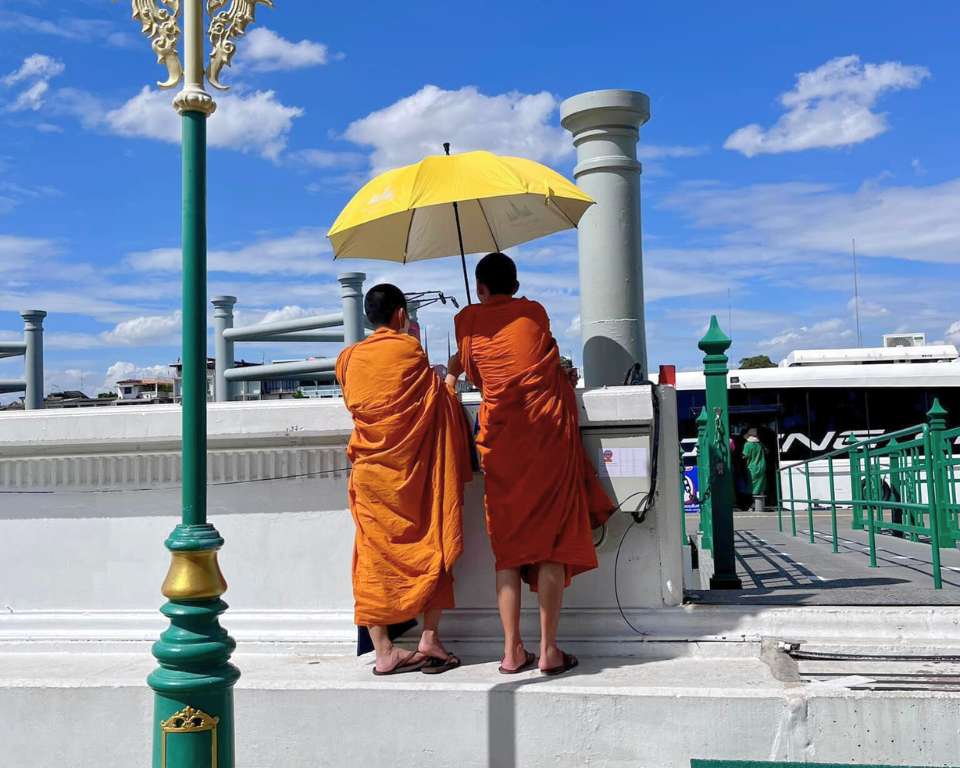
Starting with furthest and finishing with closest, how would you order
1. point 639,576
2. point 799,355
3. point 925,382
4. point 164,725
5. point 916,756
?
1. point 799,355
2. point 925,382
3. point 639,576
4. point 916,756
5. point 164,725

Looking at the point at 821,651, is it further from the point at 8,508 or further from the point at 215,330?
the point at 215,330

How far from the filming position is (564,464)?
4.11 meters

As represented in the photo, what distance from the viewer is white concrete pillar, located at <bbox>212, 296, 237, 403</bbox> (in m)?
9.13

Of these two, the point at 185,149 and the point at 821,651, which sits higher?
the point at 185,149

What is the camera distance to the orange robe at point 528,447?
13.4 ft

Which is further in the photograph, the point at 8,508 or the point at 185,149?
the point at 8,508

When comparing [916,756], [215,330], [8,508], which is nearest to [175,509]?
[8,508]

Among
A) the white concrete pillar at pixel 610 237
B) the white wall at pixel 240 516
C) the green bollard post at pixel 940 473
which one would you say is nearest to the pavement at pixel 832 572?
the green bollard post at pixel 940 473

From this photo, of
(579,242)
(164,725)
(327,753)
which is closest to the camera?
(164,725)

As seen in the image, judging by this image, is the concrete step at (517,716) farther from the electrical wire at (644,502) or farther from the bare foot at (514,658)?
the electrical wire at (644,502)

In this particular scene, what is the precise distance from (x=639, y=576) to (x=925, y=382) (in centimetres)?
2047

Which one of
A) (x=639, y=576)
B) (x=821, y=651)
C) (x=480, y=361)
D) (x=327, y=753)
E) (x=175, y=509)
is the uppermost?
(x=480, y=361)

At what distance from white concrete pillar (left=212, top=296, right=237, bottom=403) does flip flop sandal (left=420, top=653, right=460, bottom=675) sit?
5.41m

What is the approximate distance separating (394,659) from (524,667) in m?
0.60
